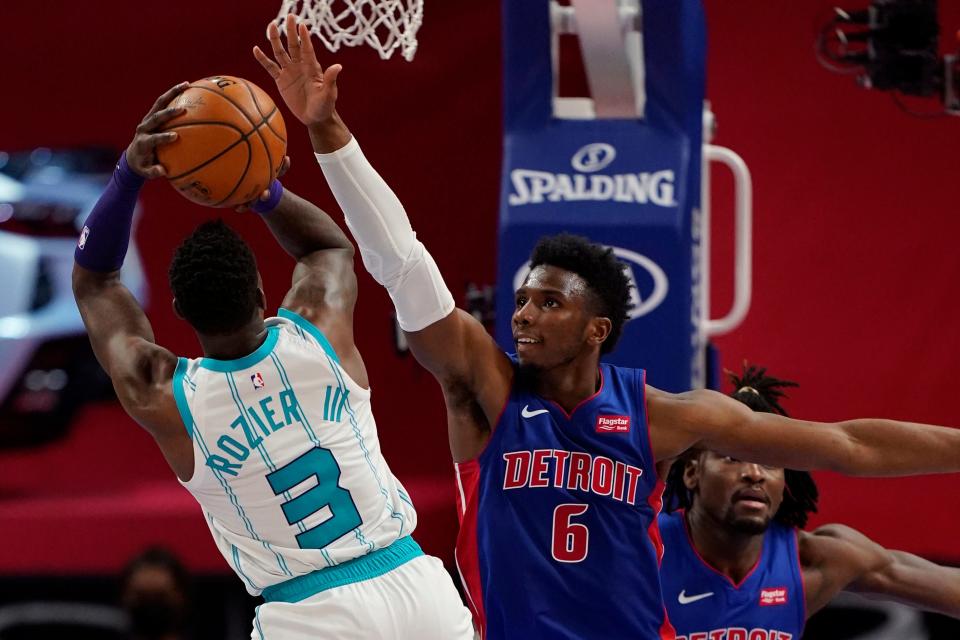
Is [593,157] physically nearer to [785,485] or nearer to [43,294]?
[785,485]

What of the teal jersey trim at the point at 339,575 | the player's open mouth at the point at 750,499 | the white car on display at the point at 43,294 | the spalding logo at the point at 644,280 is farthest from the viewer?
the white car on display at the point at 43,294

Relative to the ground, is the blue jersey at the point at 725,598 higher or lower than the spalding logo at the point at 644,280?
lower

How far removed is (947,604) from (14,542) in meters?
4.84

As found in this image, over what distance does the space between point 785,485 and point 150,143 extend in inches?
98.0

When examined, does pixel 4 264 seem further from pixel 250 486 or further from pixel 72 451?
pixel 250 486

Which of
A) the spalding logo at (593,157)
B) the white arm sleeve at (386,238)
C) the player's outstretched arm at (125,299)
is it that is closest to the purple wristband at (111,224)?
the player's outstretched arm at (125,299)

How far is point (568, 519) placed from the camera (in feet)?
11.4

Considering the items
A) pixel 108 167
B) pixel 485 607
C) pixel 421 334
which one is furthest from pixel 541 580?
pixel 108 167

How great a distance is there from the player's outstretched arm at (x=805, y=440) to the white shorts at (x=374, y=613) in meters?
0.68

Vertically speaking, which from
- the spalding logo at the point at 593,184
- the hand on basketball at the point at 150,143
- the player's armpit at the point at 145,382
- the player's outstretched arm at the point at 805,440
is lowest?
the player's outstretched arm at the point at 805,440

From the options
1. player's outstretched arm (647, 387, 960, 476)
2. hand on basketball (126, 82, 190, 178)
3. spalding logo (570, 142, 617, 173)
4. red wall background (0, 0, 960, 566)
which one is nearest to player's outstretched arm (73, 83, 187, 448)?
hand on basketball (126, 82, 190, 178)

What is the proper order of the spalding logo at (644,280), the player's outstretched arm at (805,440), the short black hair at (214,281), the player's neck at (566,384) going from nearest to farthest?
the short black hair at (214,281), the player's outstretched arm at (805,440), the player's neck at (566,384), the spalding logo at (644,280)

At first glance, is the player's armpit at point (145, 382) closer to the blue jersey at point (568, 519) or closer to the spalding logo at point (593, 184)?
the blue jersey at point (568, 519)

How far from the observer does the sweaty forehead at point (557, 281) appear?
3496 millimetres
